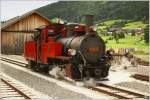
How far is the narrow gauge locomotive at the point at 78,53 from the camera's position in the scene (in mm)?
16891

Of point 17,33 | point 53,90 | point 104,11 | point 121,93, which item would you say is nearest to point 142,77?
point 121,93

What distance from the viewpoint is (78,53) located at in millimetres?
16969

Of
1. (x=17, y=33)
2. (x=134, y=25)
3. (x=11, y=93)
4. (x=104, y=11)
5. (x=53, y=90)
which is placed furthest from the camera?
(x=104, y=11)

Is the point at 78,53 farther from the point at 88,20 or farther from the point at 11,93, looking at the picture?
the point at 11,93

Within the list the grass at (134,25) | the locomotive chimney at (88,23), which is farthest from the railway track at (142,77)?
the grass at (134,25)

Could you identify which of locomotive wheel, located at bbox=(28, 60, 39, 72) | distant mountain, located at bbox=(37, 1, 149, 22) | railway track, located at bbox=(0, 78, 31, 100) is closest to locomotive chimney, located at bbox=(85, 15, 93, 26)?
railway track, located at bbox=(0, 78, 31, 100)

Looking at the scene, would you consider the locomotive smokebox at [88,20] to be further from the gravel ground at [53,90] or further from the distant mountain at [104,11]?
the distant mountain at [104,11]

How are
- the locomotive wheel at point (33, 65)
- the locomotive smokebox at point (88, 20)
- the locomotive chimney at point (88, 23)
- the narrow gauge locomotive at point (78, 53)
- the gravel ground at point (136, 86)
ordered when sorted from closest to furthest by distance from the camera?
1. the gravel ground at point (136, 86)
2. the narrow gauge locomotive at point (78, 53)
3. the locomotive chimney at point (88, 23)
4. the locomotive smokebox at point (88, 20)
5. the locomotive wheel at point (33, 65)

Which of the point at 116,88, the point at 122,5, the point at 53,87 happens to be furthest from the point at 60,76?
the point at 122,5

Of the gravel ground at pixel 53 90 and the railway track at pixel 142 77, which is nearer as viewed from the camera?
the gravel ground at pixel 53 90

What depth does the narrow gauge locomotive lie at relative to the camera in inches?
665

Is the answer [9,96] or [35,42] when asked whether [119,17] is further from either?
[9,96]

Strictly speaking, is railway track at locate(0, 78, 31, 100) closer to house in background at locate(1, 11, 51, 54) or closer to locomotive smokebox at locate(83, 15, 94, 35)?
locomotive smokebox at locate(83, 15, 94, 35)

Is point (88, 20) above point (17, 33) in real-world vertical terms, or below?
above
